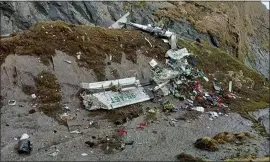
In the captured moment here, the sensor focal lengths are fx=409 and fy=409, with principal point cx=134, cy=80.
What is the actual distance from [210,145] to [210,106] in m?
7.19

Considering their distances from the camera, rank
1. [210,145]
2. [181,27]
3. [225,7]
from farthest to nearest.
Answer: [225,7]
[181,27]
[210,145]

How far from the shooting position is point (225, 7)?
2559 inches

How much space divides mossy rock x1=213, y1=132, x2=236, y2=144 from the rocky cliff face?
18165mm

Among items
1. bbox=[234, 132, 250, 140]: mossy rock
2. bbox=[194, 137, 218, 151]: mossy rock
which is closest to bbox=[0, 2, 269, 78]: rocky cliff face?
bbox=[194, 137, 218, 151]: mossy rock

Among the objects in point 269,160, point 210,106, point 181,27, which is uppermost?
point 181,27

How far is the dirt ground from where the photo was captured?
20.4 metres

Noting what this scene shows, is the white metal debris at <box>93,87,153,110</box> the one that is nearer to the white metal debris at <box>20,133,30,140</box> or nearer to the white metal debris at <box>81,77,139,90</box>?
the white metal debris at <box>81,77,139,90</box>

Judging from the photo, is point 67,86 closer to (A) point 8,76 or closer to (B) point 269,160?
(A) point 8,76

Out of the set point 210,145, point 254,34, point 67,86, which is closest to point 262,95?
point 210,145

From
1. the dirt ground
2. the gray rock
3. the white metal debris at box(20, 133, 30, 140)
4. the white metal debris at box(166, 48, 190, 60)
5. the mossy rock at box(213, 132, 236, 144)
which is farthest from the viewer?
the white metal debris at box(166, 48, 190, 60)

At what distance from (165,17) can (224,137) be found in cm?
2728

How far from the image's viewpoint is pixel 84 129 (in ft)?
75.1

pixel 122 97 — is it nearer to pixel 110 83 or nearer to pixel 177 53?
pixel 110 83

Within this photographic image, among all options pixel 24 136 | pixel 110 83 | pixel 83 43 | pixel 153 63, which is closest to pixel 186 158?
pixel 24 136
